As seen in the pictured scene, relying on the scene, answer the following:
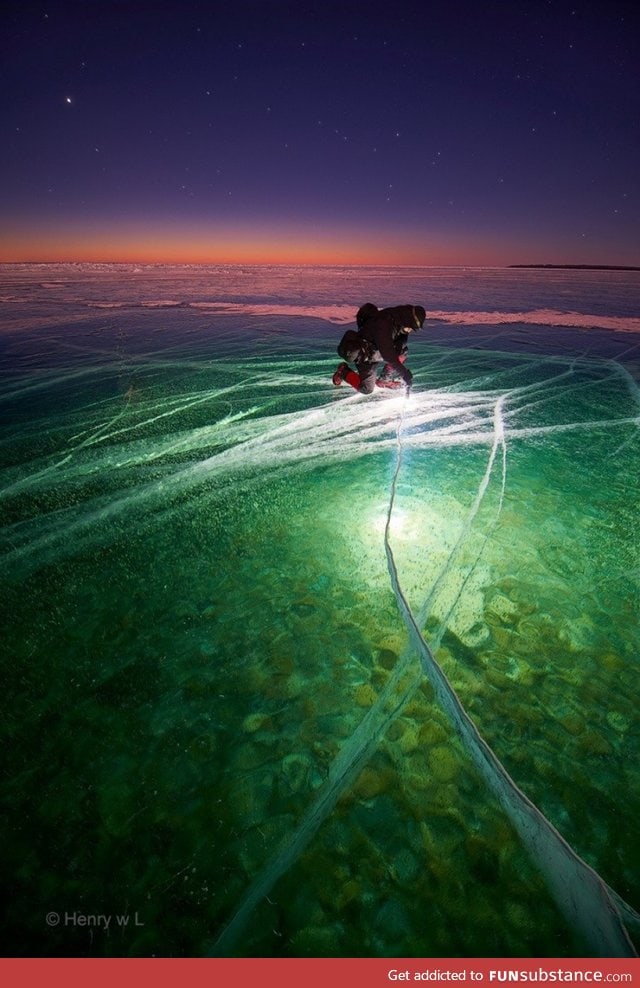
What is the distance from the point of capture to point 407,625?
306 cm

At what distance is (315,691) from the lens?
2.62m

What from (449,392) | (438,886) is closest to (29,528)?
(438,886)

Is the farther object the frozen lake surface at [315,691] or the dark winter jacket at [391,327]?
the dark winter jacket at [391,327]

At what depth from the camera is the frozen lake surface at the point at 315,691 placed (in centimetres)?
179

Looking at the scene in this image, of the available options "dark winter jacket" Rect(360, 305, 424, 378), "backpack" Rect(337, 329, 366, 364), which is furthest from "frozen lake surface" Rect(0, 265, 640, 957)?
"backpack" Rect(337, 329, 366, 364)

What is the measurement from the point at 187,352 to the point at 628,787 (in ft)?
→ 42.9

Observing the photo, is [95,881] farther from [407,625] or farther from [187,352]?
[187,352]

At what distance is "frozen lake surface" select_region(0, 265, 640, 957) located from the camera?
1.79 m
